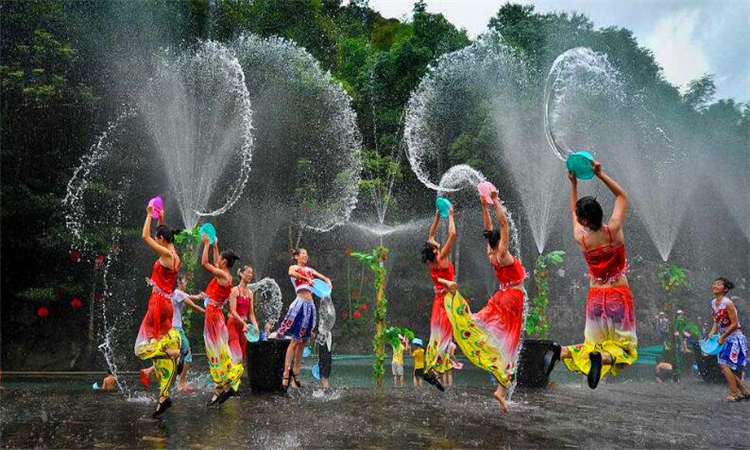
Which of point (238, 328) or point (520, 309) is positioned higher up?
point (520, 309)

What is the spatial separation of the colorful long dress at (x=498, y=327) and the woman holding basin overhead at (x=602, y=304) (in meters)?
1.38

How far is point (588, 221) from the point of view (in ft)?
18.1

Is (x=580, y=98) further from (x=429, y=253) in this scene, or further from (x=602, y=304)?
(x=602, y=304)

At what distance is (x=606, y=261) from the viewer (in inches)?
222

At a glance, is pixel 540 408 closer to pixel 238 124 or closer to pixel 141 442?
pixel 141 442

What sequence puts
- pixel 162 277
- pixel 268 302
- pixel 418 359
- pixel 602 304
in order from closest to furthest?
pixel 602 304 → pixel 162 277 → pixel 418 359 → pixel 268 302

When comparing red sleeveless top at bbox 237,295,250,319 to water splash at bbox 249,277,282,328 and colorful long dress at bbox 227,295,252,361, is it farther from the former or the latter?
water splash at bbox 249,277,282,328

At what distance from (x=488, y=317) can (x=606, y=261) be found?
2010 mm

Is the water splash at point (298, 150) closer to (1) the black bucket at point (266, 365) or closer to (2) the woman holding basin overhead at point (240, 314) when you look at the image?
(2) the woman holding basin overhead at point (240, 314)

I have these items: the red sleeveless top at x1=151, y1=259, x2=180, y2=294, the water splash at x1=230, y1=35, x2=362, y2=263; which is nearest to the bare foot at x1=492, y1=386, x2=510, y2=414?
the red sleeveless top at x1=151, y1=259, x2=180, y2=294

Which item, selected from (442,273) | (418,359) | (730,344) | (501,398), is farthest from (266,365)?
(730,344)

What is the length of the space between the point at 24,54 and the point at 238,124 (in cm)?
683

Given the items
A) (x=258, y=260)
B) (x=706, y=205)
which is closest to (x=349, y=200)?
(x=258, y=260)

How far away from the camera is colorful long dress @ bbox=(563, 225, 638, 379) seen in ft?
18.4
